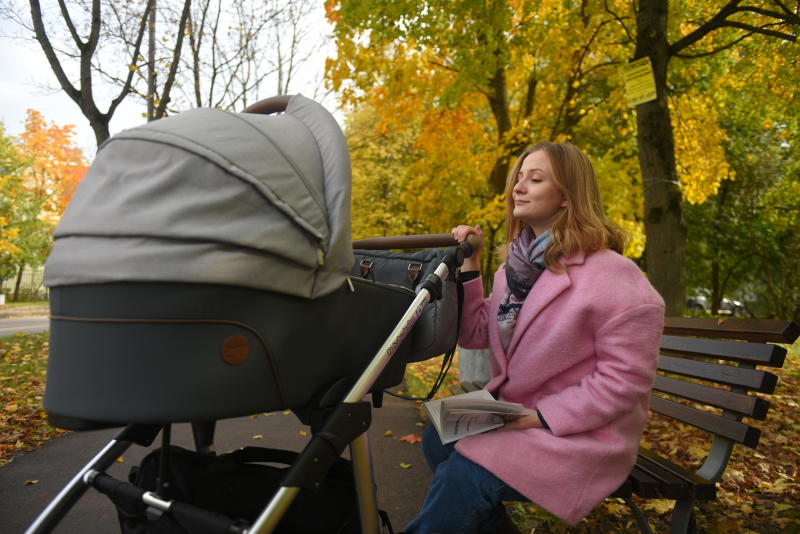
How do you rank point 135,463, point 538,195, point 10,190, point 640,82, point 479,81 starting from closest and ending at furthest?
point 538,195
point 135,463
point 640,82
point 479,81
point 10,190

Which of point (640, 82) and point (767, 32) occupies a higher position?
point (767, 32)

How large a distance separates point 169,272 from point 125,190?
0.28m

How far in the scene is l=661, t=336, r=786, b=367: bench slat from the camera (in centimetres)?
195

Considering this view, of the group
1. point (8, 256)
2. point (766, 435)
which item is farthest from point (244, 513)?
point (8, 256)

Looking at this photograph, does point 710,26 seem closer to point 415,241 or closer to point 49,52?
point 415,241

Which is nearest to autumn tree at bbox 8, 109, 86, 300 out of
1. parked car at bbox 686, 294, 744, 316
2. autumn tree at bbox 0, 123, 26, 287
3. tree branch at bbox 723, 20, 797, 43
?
autumn tree at bbox 0, 123, 26, 287

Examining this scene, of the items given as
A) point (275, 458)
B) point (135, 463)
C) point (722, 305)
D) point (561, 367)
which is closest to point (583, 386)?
point (561, 367)

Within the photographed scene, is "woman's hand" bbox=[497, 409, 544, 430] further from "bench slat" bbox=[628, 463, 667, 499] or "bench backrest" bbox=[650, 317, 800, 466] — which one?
"bench backrest" bbox=[650, 317, 800, 466]

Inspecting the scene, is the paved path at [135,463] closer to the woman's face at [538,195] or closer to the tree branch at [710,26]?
the woman's face at [538,195]

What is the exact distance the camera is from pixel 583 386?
1.86 metres

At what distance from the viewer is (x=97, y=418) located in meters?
1.28

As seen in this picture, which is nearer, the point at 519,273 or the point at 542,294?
the point at 542,294

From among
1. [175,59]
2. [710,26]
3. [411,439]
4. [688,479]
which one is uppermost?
[175,59]

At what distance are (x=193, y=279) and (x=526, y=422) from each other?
125cm
